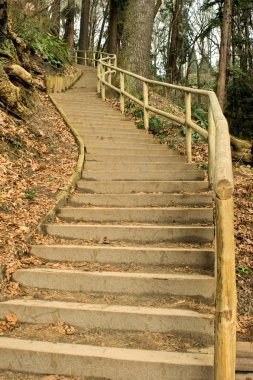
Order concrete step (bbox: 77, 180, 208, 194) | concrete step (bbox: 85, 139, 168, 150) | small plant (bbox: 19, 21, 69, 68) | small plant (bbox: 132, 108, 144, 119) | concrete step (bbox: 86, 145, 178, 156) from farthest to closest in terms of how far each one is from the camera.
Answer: small plant (bbox: 19, 21, 69, 68) → small plant (bbox: 132, 108, 144, 119) → concrete step (bbox: 85, 139, 168, 150) → concrete step (bbox: 86, 145, 178, 156) → concrete step (bbox: 77, 180, 208, 194)

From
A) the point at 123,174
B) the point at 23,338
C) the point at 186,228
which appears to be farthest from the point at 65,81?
the point at 23,338

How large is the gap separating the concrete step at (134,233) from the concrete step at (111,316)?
1.16m

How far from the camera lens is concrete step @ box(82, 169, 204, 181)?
20.0 ft

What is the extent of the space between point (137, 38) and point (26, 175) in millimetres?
7155

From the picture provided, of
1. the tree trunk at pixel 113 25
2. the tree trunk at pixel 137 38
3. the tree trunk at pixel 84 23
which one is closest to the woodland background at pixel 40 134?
the tree trunk at pixel 137 38

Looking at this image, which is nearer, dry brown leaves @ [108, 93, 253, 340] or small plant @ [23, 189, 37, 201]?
dry brown leaves @ [108, 93, 253, 340]

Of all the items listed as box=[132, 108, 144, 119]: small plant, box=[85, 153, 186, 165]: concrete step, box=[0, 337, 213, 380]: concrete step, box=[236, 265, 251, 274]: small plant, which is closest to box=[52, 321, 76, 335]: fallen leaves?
box=[0, 337, 213, 380]: concrete step

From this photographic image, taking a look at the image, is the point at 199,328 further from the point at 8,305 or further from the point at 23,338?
the point at 8,305

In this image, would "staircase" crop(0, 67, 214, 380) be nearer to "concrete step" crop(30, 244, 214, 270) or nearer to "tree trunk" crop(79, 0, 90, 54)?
"concrete step" crop(30, 244, 214, 270)

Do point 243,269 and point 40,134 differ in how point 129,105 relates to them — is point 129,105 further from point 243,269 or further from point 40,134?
point 243,269

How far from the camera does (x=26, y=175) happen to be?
6254 millimetres

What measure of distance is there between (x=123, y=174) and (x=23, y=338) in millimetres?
3463

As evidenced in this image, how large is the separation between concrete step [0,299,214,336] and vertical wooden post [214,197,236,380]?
800 millimetres

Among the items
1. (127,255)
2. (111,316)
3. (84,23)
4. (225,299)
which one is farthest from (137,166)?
(84,23)
